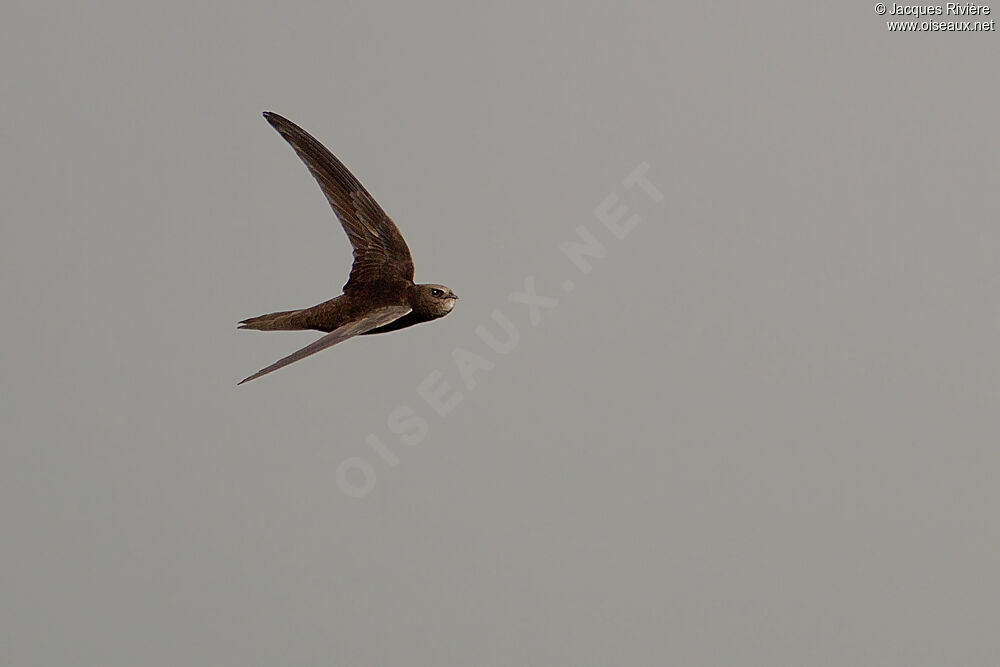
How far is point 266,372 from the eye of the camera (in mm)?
5020

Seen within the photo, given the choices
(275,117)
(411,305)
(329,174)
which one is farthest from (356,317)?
(275,117)

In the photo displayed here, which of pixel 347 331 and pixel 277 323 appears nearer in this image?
pixel 347 331

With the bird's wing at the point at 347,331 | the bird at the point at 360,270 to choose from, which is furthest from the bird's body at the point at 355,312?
the bird's wing at the point at 347,331

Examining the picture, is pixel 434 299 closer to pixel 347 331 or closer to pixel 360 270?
pixel 360 270

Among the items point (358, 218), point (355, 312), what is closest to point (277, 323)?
point (355, 312)

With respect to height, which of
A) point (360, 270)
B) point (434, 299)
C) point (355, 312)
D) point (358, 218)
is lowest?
point (434, 299)

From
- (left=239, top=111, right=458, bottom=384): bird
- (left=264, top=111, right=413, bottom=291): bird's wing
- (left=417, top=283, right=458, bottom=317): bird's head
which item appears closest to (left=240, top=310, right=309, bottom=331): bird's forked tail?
(left=239, top=111, right=458, bottom=384): bird

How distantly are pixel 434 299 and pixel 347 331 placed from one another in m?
→ 0.83

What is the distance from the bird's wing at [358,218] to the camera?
636 cm

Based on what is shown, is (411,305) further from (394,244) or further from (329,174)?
(329,174)

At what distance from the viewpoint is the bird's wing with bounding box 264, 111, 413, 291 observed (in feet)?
20.9

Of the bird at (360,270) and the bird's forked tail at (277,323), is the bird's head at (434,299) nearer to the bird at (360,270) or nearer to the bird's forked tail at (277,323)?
the bird at (360,270)

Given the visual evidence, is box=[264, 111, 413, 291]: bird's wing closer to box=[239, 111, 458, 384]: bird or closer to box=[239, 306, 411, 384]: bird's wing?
box=[239, 111, 458, 384]: bird

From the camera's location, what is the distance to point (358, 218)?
21.2 feet
